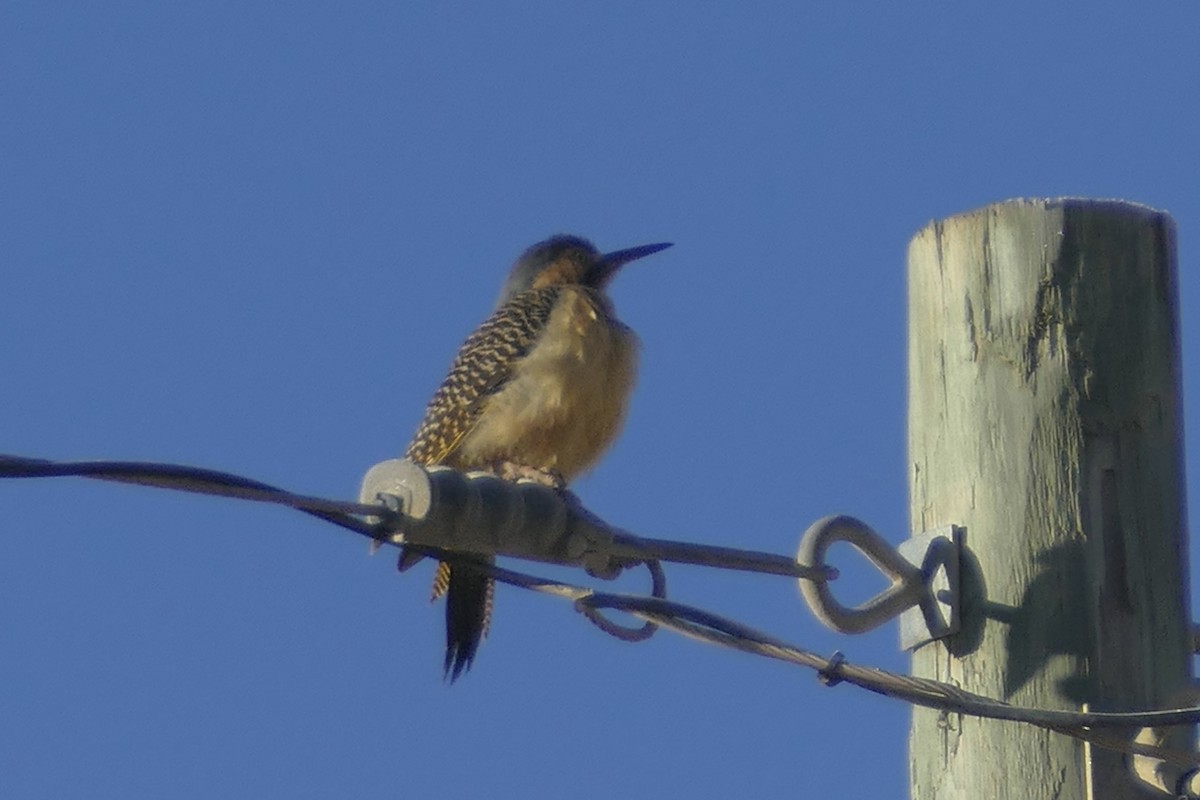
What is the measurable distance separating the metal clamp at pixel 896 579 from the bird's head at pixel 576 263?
420 centimetres

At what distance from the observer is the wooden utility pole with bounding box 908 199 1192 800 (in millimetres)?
4023

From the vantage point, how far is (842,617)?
415 centimetres

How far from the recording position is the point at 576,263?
838 centimetres

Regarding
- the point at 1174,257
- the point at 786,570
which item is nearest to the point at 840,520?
the point at 786,570

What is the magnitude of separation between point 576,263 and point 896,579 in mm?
4326

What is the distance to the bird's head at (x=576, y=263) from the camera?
8.36 m

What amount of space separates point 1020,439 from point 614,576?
85 cm

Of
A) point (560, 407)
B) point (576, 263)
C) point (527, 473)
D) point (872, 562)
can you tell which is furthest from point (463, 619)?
point (576, 263)

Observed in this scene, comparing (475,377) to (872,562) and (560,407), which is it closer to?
(560,407)

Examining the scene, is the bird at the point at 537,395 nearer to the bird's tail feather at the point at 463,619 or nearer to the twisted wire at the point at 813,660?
the bird's tail feather at the point at 463,619

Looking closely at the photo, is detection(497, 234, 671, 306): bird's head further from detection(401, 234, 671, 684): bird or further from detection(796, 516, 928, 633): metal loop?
detection(796, 516, 928, 633): metal loop

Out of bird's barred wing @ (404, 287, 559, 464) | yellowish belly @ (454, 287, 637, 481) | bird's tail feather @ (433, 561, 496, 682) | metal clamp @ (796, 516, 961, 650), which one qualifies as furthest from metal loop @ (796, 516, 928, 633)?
bird's barred wing @ (404, 287, 559, 464)

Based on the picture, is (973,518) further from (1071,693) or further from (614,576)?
(614,576)

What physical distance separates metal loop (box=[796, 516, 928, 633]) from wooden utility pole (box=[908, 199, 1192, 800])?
110mm
